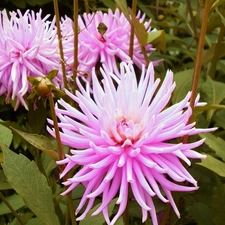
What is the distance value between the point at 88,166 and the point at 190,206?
257 millimetres

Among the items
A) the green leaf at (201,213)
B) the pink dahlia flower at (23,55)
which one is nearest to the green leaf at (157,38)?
the pink dahlia flower at (23,55)

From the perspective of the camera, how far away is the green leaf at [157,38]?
785 mm

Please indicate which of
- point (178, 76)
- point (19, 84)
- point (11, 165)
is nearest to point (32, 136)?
point (11, 165)

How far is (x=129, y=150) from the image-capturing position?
1.60ft

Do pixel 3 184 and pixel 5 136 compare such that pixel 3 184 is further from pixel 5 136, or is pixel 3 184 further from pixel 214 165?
pixel 214 165

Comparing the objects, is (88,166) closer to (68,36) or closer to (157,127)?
(157,127)

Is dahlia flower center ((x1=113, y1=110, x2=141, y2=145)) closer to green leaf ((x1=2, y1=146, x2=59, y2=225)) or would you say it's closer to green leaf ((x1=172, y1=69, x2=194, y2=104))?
green leaf ((x1=2, y1=146, x2=59, y2=225))

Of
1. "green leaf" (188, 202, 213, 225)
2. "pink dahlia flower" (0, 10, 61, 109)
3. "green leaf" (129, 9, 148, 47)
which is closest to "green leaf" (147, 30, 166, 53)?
"green leaf" (129, 9, 148, 47)

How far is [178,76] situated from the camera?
818 mm

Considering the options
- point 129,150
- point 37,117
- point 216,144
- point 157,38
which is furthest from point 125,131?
point 157,38

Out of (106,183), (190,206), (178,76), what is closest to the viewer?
(106,183)

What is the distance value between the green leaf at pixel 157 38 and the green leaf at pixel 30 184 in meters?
0.32

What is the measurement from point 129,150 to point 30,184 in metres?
0.11

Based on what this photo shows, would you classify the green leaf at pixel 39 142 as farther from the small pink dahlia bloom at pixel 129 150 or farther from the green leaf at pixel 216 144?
the green leaf at pixel 216 144
